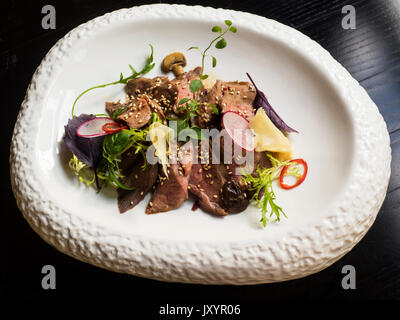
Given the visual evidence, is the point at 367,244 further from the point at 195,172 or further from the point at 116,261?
the point at 116,261

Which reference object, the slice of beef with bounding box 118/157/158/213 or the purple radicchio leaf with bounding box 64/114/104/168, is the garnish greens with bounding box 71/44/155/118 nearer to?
the purple radicchio leaf with bounding box 64/114/104/168

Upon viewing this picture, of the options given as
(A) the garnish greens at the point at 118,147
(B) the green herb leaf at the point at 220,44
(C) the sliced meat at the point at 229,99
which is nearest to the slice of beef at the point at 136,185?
(A) the garnish greens at the point at 118,147

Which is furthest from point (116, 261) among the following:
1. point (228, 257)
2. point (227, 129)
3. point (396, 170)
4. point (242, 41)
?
point (396, 170)

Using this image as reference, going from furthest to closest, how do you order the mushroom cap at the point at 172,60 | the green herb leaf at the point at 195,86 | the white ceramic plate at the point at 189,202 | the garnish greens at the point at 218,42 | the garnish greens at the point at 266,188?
the mushroom cap at the point at 172,60, the garnish greens at the point at 218,42, the green herb leaf at the point at 195,86, the garnish greens at the point at 266,188, the white ceramic plate at the point at 189,202

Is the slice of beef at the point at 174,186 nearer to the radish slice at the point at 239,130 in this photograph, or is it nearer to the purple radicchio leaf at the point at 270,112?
the radish slice at the point at 239,130

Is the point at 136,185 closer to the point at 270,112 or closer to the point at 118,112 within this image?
the point at 118,112

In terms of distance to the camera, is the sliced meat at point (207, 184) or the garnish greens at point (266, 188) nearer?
the garnish greens at point (266, 188)

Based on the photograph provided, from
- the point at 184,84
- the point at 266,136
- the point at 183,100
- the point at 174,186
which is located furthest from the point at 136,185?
the point at 266,136
